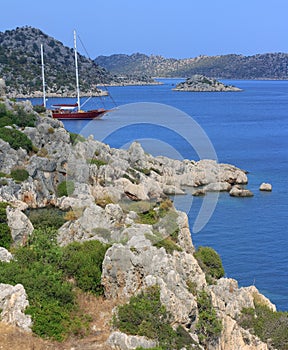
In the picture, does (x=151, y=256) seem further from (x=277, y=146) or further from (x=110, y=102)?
(x=110, y=102)

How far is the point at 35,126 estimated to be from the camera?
4350 cm

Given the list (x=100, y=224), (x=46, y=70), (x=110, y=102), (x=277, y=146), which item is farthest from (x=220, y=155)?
(x=46, y=70)

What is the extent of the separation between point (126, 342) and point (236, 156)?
54.8 m

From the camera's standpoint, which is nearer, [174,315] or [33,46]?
[174,315]

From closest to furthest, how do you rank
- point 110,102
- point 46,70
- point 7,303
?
point 7,303 < point 110,102 < point 46,70

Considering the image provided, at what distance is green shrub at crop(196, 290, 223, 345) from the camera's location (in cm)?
1611

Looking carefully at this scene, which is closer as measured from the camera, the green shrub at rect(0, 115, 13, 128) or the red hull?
the green shrub at rect(0, 115, 13, 128)

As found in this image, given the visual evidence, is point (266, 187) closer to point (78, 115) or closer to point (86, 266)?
point (86, 266)

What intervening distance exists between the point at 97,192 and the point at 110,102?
104 meters

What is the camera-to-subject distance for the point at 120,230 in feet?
72.5

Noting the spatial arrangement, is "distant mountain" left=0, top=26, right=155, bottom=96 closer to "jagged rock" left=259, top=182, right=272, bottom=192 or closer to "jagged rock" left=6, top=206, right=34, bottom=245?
"jagged rock" left=259, top=182, right=272, bottom=192

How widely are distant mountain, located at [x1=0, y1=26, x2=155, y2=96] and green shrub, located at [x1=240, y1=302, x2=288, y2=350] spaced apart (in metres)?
126

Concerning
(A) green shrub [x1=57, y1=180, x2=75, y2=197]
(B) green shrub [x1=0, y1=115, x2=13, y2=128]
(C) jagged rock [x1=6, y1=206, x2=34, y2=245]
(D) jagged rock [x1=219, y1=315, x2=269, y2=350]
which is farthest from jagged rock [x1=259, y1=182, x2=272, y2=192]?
(D) jagged rock [x1=219, y1=315, x2=269, y2=350]

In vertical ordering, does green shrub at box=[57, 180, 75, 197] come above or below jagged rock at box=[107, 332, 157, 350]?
below
